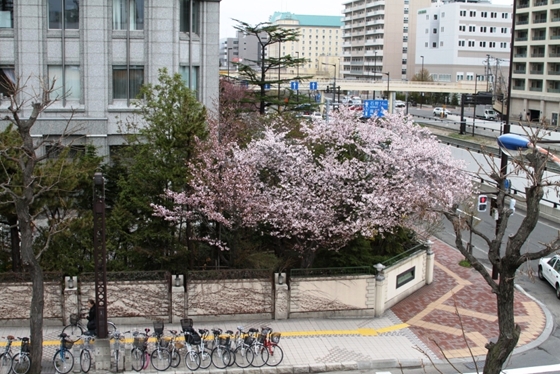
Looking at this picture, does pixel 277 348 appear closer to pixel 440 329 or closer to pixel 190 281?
pixel 190 281

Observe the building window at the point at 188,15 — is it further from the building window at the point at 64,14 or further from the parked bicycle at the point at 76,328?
the parked bicycle at the point at 76,328

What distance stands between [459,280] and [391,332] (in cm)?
594

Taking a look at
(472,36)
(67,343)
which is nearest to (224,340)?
(67,343)

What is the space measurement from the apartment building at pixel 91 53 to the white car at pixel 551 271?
16.5m

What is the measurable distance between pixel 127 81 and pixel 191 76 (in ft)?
9.54

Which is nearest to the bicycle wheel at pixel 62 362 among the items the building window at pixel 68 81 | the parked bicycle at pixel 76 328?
the parked bicycle at pixel 76 328

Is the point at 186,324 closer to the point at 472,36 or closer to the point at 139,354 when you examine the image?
the point at 139,354

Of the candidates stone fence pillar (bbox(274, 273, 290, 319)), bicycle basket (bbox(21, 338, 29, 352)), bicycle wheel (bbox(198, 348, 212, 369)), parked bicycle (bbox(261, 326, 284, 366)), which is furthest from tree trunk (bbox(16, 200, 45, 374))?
stone fence pillar (bbox(274, 273, 290, 319))

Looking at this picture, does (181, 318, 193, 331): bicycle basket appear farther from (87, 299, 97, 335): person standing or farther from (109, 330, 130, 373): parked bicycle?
(87, 299, 97, 335): person standing

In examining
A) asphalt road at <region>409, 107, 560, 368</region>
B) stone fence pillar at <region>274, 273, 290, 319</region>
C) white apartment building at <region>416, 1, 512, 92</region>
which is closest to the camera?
asphalt road at <region>409, 107, 560, 368</region>

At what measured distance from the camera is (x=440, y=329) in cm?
1961

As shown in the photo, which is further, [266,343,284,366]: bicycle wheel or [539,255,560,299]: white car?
[539,255,560,299]: white car

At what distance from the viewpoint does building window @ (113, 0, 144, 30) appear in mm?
27781

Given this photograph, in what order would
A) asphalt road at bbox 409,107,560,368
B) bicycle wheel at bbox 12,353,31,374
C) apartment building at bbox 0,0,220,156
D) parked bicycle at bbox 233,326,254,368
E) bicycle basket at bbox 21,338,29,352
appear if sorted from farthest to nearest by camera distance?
apartment building at bbox 0,0,220,156 → asphalt road at bbox 409,107,560,368 → parked bicycle at bbox 233,326,254,368 → bicycle basket at bbox 21,338,29,352 → bicycle wheel at bbox 12,353,31,374
